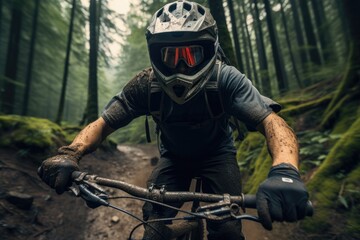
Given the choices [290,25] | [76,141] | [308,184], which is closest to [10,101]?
[76,141]

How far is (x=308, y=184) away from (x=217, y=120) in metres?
3.41

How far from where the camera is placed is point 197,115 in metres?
3.02

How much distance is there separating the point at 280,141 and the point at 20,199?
18.8ft

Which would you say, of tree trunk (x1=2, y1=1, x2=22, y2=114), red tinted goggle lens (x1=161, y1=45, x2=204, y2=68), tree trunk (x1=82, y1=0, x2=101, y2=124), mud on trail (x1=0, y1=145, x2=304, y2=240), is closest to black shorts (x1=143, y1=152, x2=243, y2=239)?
red tinted goggle lens (x1=161, y1=45, x2=204, y2=68)

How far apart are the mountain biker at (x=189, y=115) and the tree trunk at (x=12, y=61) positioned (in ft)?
49.4

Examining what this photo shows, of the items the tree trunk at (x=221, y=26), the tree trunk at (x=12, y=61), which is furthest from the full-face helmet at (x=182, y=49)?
the tree trunk at (x=12, y=61)

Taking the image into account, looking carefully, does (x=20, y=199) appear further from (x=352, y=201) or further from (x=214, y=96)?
(x=352, y=201)

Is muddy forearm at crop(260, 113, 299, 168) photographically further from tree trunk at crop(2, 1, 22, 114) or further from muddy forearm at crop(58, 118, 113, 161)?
tree trunk at crop(2, 1, 22, 114)

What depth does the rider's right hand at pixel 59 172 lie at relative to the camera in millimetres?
2340

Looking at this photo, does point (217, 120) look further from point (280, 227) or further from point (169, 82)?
point (280, 227)

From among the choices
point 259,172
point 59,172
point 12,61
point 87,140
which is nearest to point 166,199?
point 59,172

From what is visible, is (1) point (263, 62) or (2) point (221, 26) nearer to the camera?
(2) point (221, 26)

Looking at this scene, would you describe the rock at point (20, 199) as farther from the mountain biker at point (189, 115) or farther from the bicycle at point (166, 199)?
the bicycle at point (166, 199)

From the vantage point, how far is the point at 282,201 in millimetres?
1729
